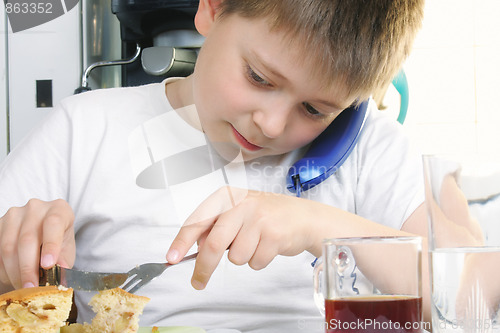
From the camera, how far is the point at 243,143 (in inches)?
36.6

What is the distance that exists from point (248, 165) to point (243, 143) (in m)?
0.16

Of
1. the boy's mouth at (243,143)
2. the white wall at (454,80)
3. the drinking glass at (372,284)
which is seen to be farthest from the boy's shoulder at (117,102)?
the white wall at (454,80)

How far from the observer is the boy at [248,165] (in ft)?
2.37

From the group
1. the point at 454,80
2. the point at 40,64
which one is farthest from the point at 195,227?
the point at 454,80

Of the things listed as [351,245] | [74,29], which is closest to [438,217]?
[351,245]

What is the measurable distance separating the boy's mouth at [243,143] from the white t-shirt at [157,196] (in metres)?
0.15

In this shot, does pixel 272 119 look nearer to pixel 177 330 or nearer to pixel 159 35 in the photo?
pixel 177 330

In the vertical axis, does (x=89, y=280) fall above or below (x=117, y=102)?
below

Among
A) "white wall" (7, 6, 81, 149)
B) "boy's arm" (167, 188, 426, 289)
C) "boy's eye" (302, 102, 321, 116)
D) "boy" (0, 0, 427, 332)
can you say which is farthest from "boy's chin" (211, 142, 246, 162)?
"white wall" (7, 6, 81, 149)

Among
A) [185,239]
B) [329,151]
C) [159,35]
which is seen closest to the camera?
[185,239]

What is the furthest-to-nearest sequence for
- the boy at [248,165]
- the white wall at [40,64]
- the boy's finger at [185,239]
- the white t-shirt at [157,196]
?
the white wall at [40,64]
the white t-shirt at [157,196]
the boy at [248,165]
the boy's finger at [185,239]

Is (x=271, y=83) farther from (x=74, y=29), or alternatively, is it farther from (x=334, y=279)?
(x=74, y=29)

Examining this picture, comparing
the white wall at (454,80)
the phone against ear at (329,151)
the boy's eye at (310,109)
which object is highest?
the white wall at (454,80)

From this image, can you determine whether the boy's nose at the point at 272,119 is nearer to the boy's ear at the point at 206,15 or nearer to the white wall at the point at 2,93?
the boy's ear at the point at 206,15
